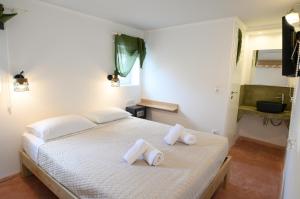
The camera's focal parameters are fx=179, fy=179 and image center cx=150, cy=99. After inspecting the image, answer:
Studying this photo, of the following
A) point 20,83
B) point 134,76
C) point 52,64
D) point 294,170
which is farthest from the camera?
point 134,76

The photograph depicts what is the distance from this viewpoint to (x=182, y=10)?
2652mm

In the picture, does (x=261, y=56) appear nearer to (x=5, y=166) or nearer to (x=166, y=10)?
(x=166, y=10)

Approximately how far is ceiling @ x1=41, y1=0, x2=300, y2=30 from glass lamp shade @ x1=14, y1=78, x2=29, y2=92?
3.71 feet

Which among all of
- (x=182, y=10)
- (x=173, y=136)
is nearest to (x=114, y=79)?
(x=182, y=10)

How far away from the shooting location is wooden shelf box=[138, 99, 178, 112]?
3.73 metres

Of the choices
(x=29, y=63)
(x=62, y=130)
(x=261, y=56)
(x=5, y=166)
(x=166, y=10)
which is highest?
(x=166, y=10)

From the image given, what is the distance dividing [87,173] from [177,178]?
754 mm

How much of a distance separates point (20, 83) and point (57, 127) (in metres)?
0.71

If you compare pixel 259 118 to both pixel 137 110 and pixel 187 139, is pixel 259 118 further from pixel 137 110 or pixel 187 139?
pixel 137 110

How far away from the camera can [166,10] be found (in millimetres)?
2670

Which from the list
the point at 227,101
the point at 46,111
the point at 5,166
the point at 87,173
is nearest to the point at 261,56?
the point at 227,101

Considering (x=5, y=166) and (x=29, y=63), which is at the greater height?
(x=29, y=63)

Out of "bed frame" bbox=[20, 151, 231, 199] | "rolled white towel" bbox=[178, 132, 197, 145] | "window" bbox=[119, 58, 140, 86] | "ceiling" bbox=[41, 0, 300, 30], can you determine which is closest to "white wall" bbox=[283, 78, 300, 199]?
"bed frame" bbox=[20, 151, 231, 199]

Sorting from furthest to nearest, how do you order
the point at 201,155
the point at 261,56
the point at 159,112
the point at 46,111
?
the point at 159,112 < the point at 261,56 < the point at 46,111 < the point at 201,155
